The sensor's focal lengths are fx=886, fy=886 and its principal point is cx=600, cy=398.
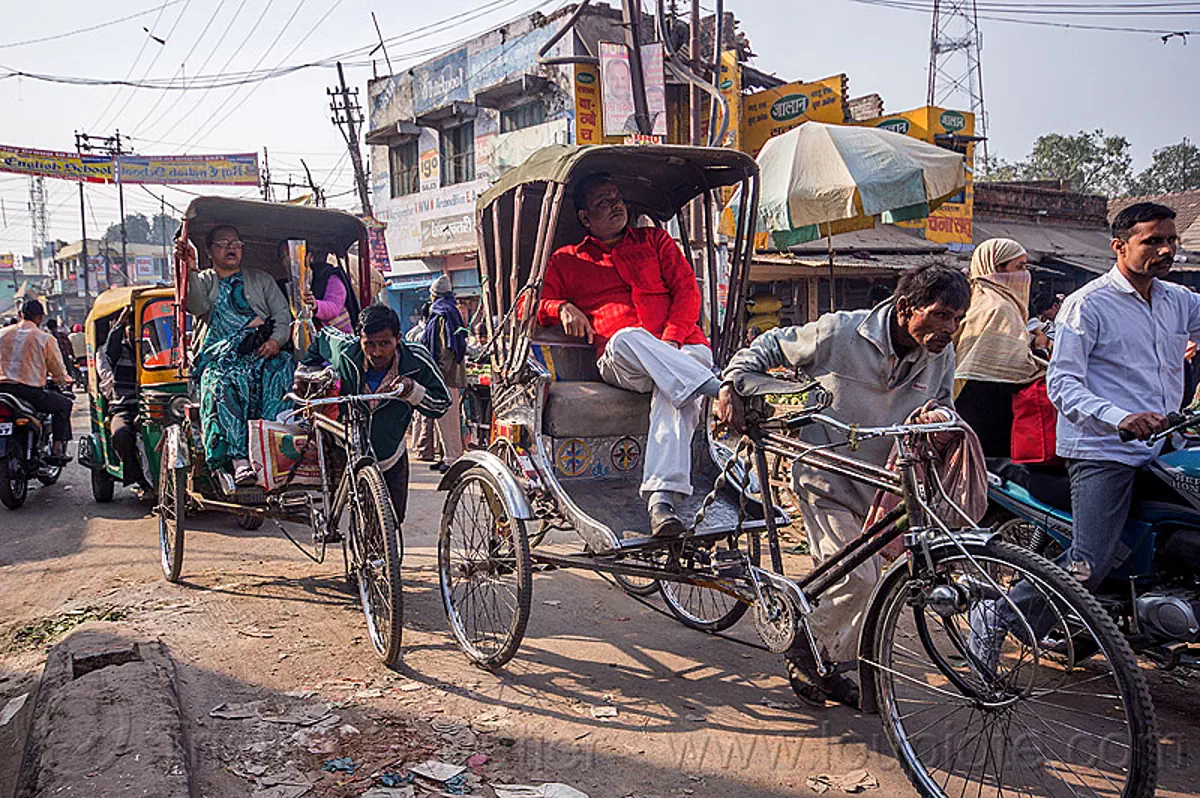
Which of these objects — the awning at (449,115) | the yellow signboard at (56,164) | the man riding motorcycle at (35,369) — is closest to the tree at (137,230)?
the yellow signboard at (56,164)

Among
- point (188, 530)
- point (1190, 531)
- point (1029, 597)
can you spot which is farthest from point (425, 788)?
point (188, 530)

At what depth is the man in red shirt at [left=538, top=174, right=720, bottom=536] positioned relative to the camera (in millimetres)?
3938

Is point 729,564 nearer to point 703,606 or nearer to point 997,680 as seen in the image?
point 703,606

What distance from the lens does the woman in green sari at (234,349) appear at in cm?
524

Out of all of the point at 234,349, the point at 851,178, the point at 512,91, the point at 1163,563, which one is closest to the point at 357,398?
the point at 234,349

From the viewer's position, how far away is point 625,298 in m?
4.50

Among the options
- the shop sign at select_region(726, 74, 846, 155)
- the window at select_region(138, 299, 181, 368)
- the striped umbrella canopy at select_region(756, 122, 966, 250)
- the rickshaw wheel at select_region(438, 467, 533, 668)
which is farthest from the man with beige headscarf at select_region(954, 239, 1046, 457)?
the shop sign at select_region(726, 74, 846, 155)

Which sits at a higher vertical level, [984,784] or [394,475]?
[394,475]

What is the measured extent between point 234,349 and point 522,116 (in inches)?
550

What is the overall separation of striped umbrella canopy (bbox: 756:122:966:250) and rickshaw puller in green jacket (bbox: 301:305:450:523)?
4370 mm

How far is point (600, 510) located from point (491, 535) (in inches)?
20.7

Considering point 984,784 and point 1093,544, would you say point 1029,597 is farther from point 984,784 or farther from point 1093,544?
point 1093,544

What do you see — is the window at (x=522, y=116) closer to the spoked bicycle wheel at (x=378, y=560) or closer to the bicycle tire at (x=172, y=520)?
the bicycle tire at (x=172, y=520)

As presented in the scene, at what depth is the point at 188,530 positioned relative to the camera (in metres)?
6.79
